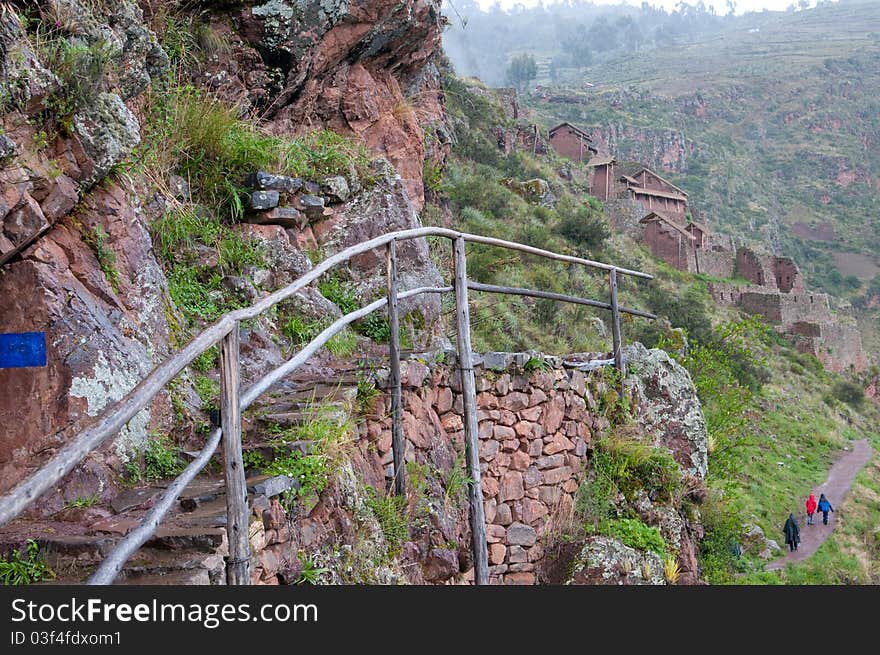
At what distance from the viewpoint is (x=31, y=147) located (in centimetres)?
467

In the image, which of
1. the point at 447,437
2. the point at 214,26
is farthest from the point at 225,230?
the point at 214,26

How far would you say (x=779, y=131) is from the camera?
322ft

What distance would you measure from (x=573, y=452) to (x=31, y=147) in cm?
453

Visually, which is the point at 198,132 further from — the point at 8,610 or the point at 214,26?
the point at 8,610

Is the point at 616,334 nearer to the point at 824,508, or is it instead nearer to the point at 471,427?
the point at 471,427

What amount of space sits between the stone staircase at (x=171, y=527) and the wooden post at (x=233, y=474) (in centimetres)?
13

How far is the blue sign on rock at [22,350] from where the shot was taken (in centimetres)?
428

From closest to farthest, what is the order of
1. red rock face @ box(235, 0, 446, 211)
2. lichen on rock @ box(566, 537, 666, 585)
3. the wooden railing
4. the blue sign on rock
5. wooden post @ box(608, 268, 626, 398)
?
1. the wooden railing
2. the blue sign on rock
3. lichen on rock @ box(566, 537, 666, 585)
4. wooden post @ box(608, 268, 626, 398)
5. red rock face @ box(235, 0, 446, 211)

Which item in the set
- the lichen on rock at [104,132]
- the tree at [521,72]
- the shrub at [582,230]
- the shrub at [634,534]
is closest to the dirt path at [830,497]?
the shrub at [634,534]

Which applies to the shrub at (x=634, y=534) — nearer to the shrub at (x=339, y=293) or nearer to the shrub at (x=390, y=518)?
the shrub at (x=390, y=518)

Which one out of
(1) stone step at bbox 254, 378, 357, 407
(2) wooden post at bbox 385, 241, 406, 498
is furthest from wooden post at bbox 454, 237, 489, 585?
(1) stone step at bbox 254, 378, 357, 407

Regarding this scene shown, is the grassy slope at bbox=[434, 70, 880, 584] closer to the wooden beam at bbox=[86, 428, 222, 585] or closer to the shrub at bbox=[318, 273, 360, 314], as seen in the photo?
the shrub at bbox=[318, 273, 360, 314]

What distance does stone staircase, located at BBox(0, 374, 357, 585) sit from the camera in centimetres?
313

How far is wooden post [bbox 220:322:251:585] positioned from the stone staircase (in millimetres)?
130
